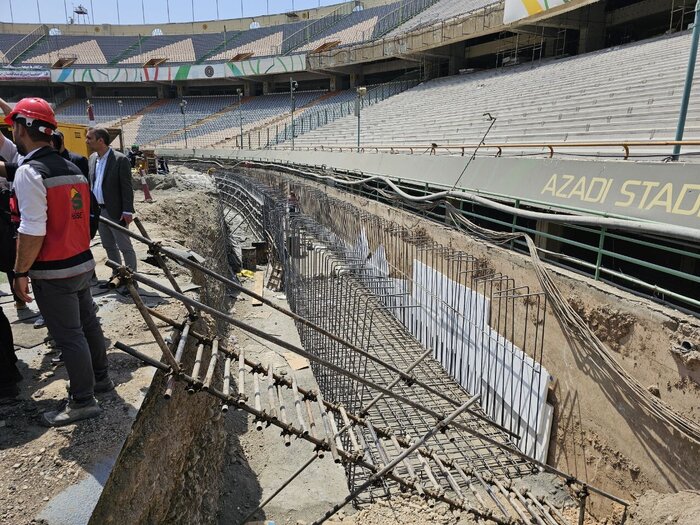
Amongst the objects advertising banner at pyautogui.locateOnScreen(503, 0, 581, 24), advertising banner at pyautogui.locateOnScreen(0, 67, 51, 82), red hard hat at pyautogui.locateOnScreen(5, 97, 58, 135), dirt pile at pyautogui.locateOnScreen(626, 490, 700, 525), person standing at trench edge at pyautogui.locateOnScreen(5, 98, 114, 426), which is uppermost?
advertising banner at pyautogui.locateOnScreen(0, 67, 51, 82)

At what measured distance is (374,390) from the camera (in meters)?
6.02

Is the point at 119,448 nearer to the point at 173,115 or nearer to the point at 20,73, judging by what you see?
the point at 173,115

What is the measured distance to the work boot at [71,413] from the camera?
262 cm

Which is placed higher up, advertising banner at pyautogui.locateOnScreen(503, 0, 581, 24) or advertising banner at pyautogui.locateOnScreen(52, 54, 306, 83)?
advertising banner at pyautogui.locateOnScreen(52, 54, 306, 83)

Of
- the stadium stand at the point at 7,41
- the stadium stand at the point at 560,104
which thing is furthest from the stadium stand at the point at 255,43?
the stadium stand at the point at 560,104

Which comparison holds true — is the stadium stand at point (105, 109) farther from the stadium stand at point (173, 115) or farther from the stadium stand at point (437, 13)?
the stadium stand at point (437, 13)

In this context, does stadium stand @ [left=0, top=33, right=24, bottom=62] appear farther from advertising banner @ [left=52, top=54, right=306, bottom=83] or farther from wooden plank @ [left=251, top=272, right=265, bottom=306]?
wooden plank @ [left=251, top=272, right=265, bottom=306]

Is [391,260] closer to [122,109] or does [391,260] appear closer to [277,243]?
→ [277,243]

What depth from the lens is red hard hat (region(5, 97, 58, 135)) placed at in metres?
2.51

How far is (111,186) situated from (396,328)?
17.4ft

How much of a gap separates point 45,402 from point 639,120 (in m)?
10.7

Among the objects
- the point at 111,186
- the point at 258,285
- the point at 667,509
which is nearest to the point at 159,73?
the point at 258,285

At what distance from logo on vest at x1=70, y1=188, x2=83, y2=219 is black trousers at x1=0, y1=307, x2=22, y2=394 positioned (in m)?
1.04

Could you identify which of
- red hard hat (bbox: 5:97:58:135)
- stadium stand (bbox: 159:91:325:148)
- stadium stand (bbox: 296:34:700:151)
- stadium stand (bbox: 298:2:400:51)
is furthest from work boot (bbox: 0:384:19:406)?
stadium stand (bbox: 298:2:400:51)
